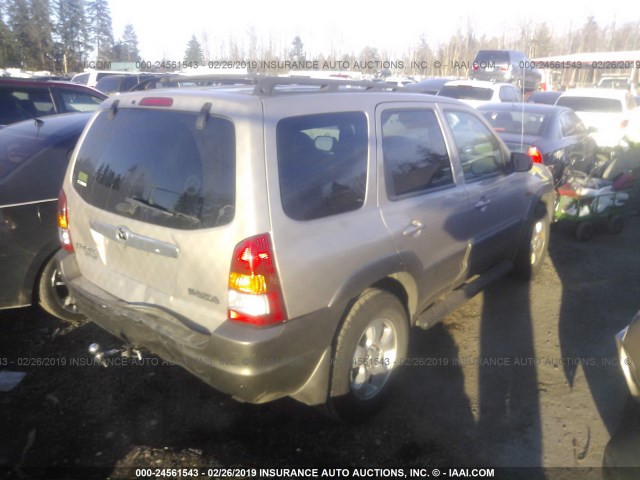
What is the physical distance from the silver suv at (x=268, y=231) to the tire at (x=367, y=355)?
0.03 feet

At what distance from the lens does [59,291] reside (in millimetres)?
3951

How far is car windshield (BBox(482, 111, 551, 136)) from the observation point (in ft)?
25.6

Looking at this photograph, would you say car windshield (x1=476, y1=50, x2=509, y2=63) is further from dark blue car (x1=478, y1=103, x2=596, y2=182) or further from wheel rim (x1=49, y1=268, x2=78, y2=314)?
wheel rim (x1=49, y1=268, x2=78, y2=314)

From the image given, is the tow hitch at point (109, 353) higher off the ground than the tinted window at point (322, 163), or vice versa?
the tinted window at point (322, 163)

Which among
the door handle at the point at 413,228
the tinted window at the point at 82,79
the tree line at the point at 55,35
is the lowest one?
the door handle at the point at 413,228

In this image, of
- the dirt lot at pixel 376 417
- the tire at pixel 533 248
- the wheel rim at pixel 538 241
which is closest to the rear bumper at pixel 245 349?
the dirt lot at pixel 376 417

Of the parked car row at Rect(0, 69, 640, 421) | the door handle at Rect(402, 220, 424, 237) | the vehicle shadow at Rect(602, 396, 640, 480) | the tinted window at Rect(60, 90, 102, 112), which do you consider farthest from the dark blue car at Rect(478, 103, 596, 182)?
the tinted window at Rect(60, 90, 102, 112)

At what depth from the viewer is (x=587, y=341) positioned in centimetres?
393

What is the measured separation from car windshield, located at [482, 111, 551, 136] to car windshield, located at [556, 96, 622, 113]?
575 centimetres

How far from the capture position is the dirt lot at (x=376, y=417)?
2664 mm

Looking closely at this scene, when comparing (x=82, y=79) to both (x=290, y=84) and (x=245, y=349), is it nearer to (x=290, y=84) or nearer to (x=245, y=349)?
(x=290, y=84)

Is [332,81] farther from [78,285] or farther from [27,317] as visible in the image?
[27,317]

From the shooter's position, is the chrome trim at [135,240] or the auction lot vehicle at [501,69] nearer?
the chrome trim at [135,240]

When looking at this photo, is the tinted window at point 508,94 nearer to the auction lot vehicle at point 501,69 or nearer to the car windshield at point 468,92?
the car windshield at point 468,92
